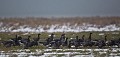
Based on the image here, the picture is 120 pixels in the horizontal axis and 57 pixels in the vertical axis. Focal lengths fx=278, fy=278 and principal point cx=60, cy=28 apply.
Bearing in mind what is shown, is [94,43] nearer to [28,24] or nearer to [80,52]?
[80,52]

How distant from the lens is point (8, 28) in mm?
34156

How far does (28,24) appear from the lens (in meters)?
36.6

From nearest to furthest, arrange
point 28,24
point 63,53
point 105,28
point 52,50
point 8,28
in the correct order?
point 63,53
point 52,50
point 105,28
point 8,28
point 28,24

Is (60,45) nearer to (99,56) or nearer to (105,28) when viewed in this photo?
(99,56)

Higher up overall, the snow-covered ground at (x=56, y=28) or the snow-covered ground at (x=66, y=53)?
the snow-covered ground at (x=66, y=53)

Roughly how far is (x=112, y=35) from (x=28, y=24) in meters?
13.8

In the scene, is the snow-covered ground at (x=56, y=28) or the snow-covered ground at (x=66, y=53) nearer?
the snow-covered ground at (x=66, y=53)

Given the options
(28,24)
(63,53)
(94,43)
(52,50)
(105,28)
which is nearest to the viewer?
(63,53)

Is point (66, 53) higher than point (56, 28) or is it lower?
higher

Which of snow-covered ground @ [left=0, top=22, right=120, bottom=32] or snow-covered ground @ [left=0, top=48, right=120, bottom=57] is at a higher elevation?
snow-covered ground @ [left=0, top=48, right=120, bottom=57]

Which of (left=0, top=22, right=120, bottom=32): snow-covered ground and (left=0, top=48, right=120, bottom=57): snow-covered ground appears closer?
(left=0, top=48, right=120, bottom=57): snow-covered ground

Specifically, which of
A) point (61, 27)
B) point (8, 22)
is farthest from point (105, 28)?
point (8, 22)

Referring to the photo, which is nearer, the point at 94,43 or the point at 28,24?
the point at 94,43

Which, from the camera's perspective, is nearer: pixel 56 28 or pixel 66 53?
pixel 66 53
